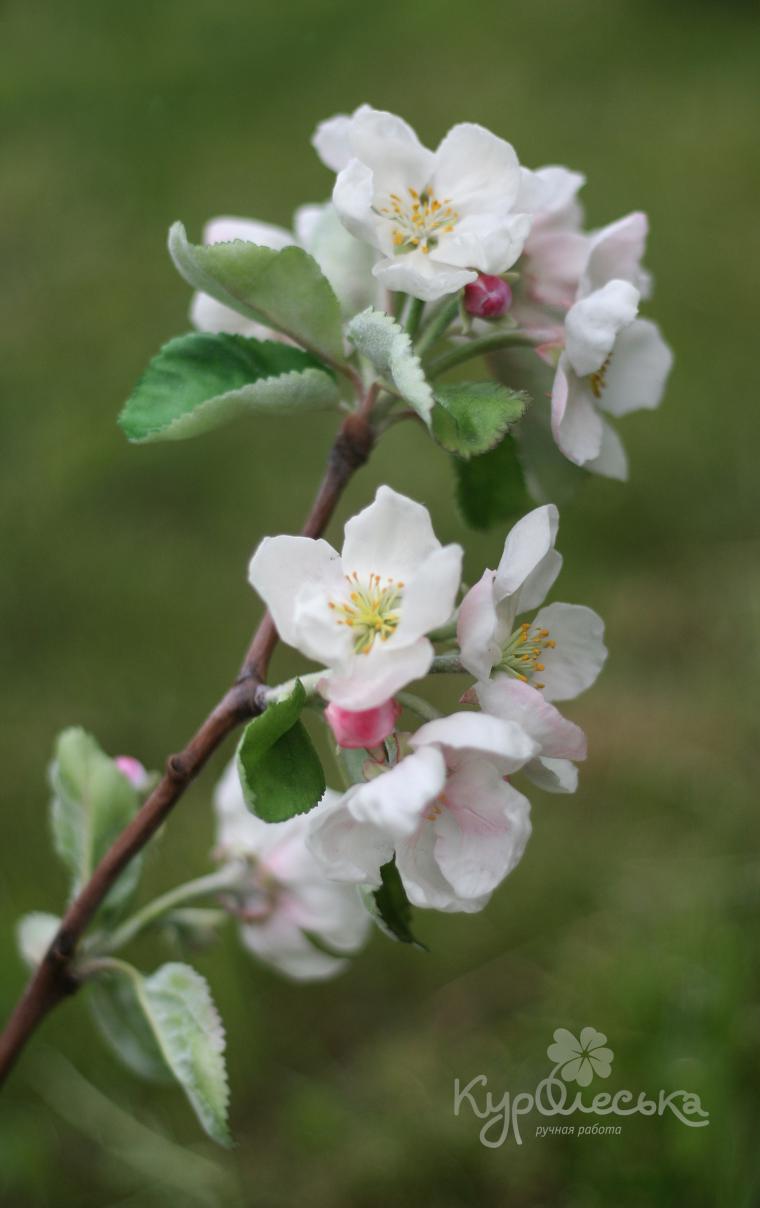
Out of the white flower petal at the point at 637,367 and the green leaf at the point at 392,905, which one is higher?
the white flower petal at the point at 637,367

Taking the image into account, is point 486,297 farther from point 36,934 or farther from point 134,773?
point 36,934

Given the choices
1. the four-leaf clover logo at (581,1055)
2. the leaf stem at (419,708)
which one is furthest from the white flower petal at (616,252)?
the four-leaf clover logo at (581,1055)

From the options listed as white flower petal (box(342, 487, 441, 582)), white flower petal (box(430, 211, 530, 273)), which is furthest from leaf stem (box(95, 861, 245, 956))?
white flower petal (box(430, 211, 530, 273))

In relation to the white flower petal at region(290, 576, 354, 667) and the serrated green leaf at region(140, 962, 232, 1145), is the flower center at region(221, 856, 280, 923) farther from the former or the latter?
the white flower petal at region(290, 576, 354, 667)

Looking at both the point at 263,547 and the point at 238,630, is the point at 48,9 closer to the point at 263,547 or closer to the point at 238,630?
the point at 238,630

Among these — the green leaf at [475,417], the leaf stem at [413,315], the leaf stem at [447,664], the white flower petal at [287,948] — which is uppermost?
the leaf stem at [413,315]

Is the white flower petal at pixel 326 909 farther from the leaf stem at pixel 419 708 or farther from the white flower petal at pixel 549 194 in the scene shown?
the white flower petal at pixel 549 194

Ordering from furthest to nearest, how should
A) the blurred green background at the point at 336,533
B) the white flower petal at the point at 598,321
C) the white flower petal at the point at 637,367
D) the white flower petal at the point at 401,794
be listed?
the blurred green background at the point at 336,533, the white flower petal at the point at 637,367, the white flower petal at the point at 598,321, the white flower petal at the point at 401,794
